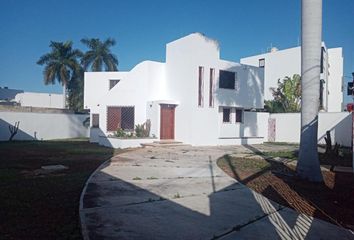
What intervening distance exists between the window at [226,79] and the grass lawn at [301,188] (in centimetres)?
1133

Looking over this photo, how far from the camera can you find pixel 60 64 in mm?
42719

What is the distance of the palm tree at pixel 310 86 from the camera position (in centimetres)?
1031

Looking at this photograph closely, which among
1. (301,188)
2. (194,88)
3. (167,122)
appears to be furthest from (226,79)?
(301,188)

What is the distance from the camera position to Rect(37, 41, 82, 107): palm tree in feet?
140

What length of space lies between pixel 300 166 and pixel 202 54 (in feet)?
45.3

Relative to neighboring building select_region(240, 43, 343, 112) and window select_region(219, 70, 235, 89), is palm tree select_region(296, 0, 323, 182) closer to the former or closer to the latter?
window select_region(219, 70, 235, 89)

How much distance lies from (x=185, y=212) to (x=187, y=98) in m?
16.6

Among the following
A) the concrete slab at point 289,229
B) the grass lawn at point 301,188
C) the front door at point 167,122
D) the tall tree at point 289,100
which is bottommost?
the grass lawn at point 301,188

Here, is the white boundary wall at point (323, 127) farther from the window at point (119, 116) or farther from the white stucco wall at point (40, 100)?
the white stucco wall at point (40, 100)

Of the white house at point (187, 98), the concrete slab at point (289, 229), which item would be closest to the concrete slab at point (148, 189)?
the concrete slab at point (289, 229)

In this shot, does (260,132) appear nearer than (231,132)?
No

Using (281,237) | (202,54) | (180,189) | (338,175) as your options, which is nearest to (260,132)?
(202,54)

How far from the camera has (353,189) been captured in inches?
358

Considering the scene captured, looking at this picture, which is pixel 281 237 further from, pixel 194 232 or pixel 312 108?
pixel 312 108
